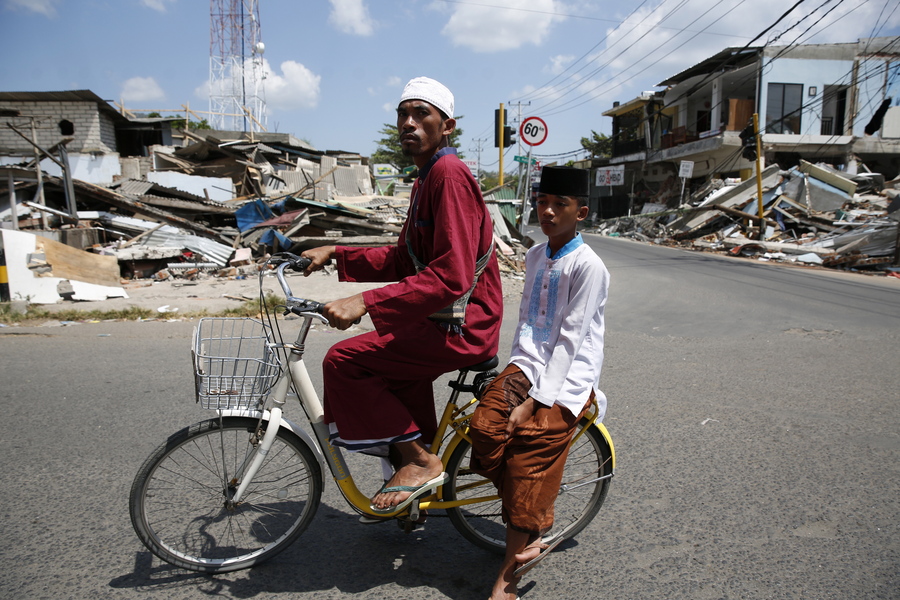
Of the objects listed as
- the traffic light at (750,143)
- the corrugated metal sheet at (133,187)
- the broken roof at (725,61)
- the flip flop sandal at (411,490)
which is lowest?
the flip flop sandal at (411,490)

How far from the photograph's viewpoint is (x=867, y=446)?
3.69m

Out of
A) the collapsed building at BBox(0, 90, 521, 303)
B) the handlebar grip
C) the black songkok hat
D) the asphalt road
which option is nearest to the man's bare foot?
the asphalt road

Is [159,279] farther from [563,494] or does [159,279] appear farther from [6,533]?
[563,494]

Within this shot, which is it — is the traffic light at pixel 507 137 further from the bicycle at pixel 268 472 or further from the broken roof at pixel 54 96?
the broken roof at pixel 54 96

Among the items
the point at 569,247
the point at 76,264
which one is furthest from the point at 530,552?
the point at 76,264

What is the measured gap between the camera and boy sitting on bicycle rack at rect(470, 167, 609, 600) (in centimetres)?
219

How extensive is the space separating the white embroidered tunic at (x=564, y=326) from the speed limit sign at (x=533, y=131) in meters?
10.3

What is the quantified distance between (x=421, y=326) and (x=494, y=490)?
870mm

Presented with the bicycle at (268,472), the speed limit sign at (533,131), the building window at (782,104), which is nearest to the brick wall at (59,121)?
the speed limit sign at (533,131)

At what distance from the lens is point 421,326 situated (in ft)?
7.28

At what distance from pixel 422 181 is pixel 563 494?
1.65m

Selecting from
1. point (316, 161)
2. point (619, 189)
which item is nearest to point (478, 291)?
point (316, 161)

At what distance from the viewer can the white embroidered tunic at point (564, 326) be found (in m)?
2.21

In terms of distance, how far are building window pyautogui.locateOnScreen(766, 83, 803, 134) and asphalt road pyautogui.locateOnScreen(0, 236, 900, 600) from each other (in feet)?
91.0
